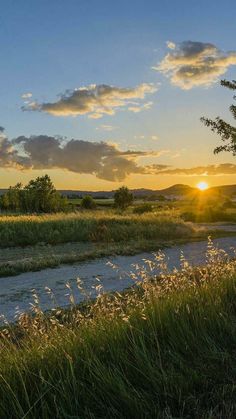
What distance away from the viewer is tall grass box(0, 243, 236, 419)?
437cm

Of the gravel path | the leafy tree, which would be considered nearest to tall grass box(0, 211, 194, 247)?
the gravel path

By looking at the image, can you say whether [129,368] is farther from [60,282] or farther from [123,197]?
[123,197]

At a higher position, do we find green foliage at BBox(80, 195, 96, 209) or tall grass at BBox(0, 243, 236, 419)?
green foliage at BBox(80, 195, 96, 209)

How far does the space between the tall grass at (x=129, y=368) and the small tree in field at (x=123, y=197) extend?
6678 cm

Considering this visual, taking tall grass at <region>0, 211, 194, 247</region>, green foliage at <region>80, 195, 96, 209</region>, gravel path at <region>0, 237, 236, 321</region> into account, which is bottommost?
gravel path at <region>0, 237, 236, 321</region>

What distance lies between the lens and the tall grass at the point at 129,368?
14.3 feet

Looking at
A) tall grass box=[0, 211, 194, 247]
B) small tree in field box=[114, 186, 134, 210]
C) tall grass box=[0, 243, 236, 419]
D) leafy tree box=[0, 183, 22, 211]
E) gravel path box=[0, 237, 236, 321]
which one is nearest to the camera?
tall grass box=[0, 243, 236, 419]

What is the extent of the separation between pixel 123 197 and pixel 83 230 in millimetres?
42297

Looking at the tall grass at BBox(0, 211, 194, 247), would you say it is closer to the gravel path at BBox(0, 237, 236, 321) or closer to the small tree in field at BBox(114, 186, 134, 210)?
the gravel path at BBox(0, 237, 236, 321)

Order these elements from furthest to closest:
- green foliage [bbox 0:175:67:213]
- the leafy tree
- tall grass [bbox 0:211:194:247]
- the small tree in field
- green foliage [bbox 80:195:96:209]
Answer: green foliage [bbox 80:195:96:209] < the small tree in field < the leafy tree < green foliage [bbox 0:175:67:213] < tall grass [bbox 0:211:194:247]

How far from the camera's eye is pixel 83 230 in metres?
31.7

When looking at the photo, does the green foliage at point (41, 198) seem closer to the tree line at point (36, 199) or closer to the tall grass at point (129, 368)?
the tree line at point (36, 199)

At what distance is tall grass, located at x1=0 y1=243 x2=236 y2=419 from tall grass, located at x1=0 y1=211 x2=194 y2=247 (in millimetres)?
24118

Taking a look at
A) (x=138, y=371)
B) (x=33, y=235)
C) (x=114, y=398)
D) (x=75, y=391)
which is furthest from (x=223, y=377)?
(x=33, y=235)
